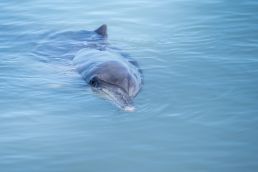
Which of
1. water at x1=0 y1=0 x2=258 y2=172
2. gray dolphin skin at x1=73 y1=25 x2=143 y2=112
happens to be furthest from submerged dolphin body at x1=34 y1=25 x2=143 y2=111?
water at x1=0 y1=0 x2=258 y2=172

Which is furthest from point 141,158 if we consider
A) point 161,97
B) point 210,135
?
point 161,97

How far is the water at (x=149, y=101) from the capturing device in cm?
858

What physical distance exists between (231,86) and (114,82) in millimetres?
2234

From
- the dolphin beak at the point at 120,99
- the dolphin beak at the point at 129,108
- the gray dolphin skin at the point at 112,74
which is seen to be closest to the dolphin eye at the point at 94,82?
the gray dolphin skin at the point at 112,74

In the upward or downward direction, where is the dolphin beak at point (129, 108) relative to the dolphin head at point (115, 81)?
downward

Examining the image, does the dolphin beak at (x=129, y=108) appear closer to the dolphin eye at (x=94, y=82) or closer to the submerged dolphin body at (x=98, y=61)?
the submerged dolphin body at (x=98, y=61)

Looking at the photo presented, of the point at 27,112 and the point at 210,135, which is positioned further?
the point at 27,112

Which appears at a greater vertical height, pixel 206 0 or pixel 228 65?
pixel 206 0

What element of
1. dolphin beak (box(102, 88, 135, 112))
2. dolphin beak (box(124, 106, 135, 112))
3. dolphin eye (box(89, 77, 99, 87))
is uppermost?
dolphin eye (box(89, 77, 99, 87))

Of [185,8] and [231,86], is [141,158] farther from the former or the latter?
[185,8]

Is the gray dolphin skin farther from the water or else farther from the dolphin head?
the water

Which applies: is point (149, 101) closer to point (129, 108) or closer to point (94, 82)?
point (129, 108)

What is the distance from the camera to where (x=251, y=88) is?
1089 cm

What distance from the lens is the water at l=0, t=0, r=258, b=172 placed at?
338 inches
